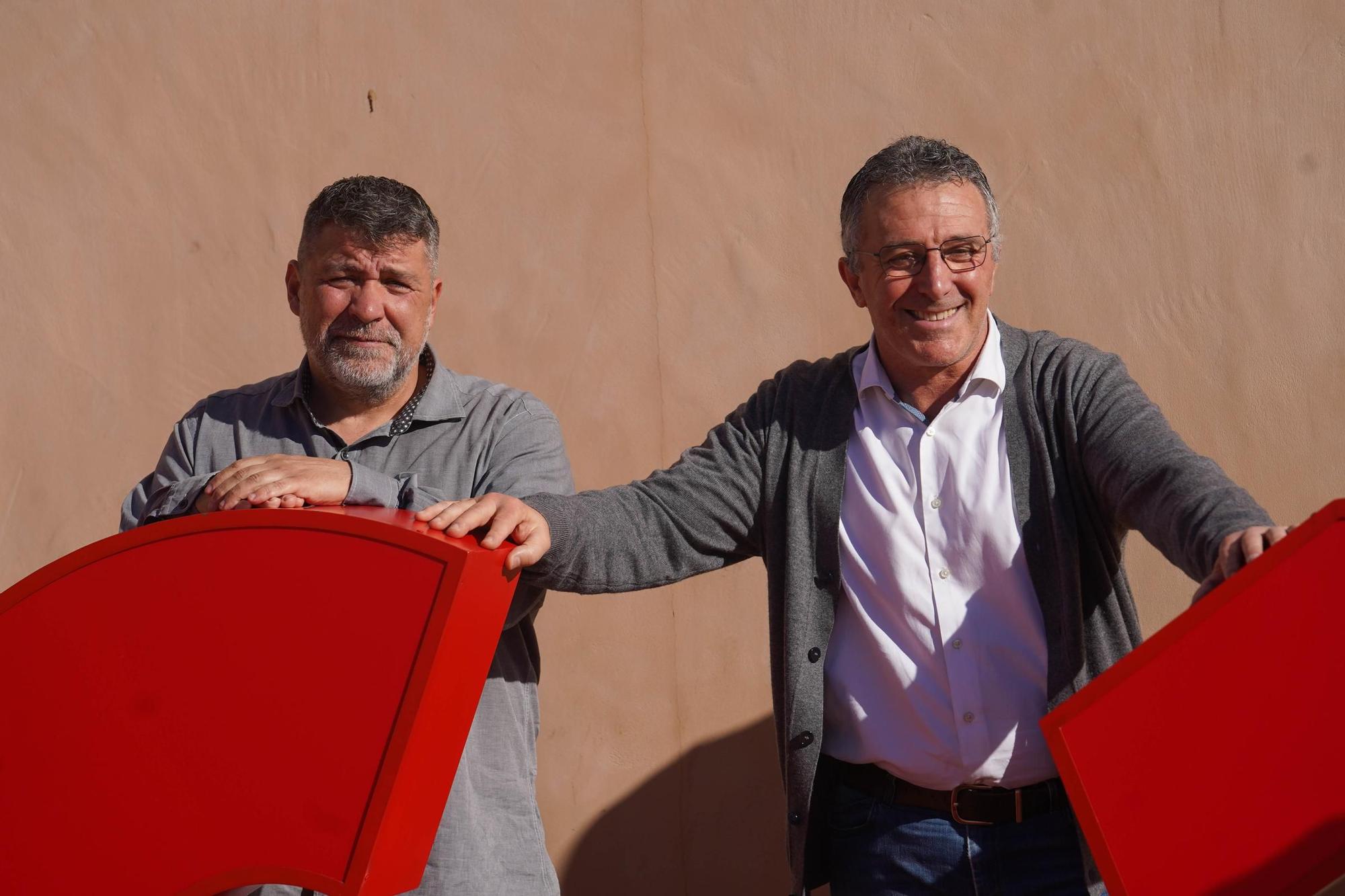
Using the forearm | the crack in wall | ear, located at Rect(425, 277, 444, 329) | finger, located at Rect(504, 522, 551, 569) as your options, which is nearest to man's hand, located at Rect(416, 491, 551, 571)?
finger, located at Rect(504, 522, 551, 569)

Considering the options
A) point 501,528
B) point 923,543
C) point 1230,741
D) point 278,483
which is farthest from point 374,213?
point 1230,741

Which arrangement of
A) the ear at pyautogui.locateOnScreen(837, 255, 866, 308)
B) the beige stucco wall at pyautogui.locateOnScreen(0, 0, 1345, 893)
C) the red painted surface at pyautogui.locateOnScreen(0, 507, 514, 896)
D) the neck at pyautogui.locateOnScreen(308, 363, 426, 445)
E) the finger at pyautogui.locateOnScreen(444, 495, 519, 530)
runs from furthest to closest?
1. the beige stucco wall at pyautogui.locateOnScreen(0, 0, 1345, 893)
2. the neck at pyautogui.locateOnScreen(308, 363, 426, 445)
3. the ear at pyautogui.locateOnScreen(837, 255, 866, 308)
4. the finger at pyautogui.locateOnScreen(444, 495, 519, 530)
5. the red painted surface at pyautogui.locateOnScreen(0, 507, 514, 896)

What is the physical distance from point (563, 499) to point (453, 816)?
554 millimetres

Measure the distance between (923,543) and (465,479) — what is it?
79 cm

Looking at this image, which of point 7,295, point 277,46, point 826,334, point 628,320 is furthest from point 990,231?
point 7,295

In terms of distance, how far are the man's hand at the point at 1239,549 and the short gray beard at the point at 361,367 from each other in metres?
1.36

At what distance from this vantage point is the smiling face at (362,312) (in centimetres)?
225

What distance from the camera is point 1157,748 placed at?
1.61 metres

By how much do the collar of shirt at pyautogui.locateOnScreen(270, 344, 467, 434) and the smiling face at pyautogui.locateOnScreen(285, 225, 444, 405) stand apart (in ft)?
0.16

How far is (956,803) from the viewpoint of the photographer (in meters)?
1.99

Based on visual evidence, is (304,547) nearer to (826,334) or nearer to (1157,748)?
(1157,748)

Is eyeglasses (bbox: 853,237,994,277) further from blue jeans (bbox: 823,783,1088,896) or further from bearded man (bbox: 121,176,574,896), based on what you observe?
blue jeans (bbox: 823,783,1088,896)

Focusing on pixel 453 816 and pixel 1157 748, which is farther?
pixel 453 816

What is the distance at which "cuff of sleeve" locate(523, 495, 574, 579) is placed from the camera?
199 cm
